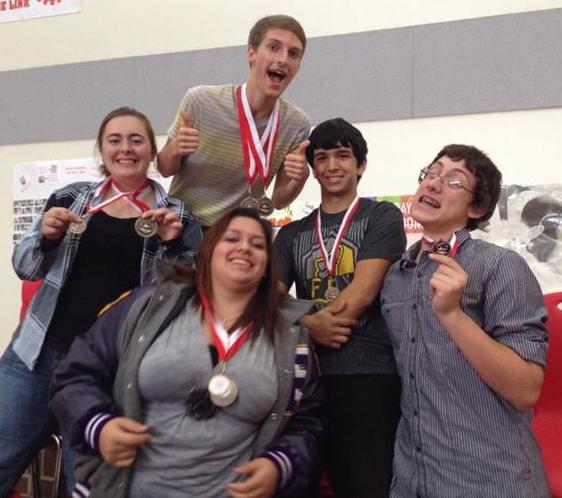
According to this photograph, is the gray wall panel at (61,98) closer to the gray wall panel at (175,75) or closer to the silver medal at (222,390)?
the gray wall panel at (175,75)

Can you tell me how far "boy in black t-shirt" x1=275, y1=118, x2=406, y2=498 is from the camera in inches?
72.9

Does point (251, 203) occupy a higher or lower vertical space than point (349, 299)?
higher

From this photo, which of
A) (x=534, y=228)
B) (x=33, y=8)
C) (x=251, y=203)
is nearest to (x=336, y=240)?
(x=251, y=203)

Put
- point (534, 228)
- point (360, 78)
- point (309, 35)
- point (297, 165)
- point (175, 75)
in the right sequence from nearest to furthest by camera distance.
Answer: point (297, 165) < point (534, 228) < point (360, 78) < point (309, 35) < point (175, 75)

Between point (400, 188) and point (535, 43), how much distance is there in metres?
0.98

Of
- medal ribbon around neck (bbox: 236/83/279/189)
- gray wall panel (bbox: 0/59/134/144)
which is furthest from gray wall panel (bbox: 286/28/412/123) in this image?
medal ribbon around neck (bbox: 236/83/279/189)

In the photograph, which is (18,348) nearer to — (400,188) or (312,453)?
(312,453)

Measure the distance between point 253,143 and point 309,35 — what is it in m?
1.69

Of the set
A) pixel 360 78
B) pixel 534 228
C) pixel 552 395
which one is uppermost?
pixel 360 78

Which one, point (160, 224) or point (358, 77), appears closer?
point (160, 224)

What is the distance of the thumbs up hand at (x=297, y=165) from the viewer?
6.93ft

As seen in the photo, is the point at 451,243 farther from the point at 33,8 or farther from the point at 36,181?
the point at 33,8

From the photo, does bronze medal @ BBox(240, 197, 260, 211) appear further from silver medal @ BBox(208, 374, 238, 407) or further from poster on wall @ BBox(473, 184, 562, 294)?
poster on wall @ BBox(473, 184, 562, 294)

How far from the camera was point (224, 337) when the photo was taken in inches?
69.2
